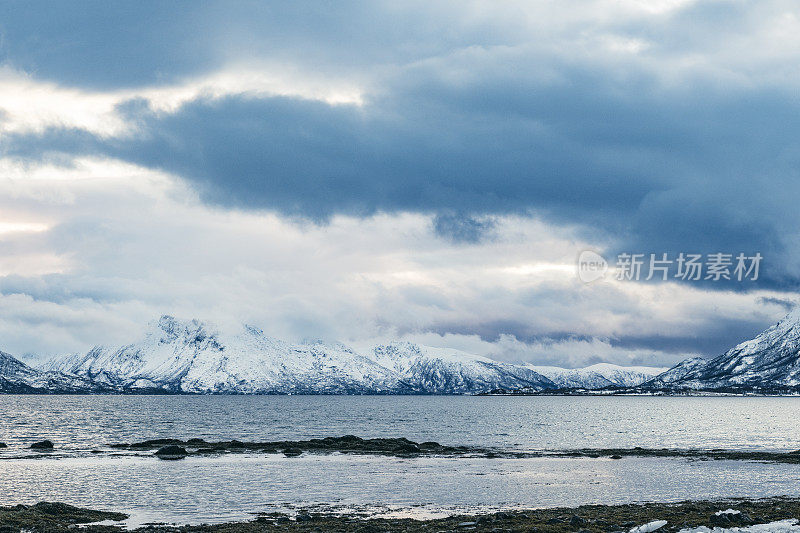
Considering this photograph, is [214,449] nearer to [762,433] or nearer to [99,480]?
[99,480]

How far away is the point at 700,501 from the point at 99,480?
53558 mm

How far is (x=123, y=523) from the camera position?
49281mm

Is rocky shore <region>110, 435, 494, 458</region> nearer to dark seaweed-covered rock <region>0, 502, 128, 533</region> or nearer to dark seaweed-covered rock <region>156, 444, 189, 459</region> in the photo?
dark seaweed-covered rock <region>156, 444, 189, 459</region>

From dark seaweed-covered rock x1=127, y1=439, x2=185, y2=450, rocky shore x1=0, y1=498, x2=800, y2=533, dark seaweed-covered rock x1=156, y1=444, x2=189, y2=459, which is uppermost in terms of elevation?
rocky shore x1=0, y1=498, x2=800, y2=533

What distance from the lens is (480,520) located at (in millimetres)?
47281

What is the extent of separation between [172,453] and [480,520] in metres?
64.8

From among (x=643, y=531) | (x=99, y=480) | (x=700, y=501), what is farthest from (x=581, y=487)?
(x=99, y=480)

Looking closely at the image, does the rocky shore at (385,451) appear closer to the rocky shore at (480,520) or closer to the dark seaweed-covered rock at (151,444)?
the dark seaweed-covered rock at (151,444)

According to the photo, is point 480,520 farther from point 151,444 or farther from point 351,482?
point 151,444

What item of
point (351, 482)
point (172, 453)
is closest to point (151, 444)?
point (172, 453)

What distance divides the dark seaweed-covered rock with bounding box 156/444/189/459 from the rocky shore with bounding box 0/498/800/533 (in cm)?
4577

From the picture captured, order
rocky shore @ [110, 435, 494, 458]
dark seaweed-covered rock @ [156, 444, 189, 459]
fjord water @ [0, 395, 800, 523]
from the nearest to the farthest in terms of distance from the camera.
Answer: fjord water @ [0, 395, 800, 523] < dark seaweed-covered rock @ [156, 444, 189, 459] < rocky shore @ [110, 435, 494, 458]

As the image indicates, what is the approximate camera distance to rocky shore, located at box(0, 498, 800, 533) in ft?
147

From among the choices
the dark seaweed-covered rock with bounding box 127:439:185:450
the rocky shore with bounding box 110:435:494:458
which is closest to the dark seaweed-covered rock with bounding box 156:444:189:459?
the rocky shore with bounding box 110:435:494:458
